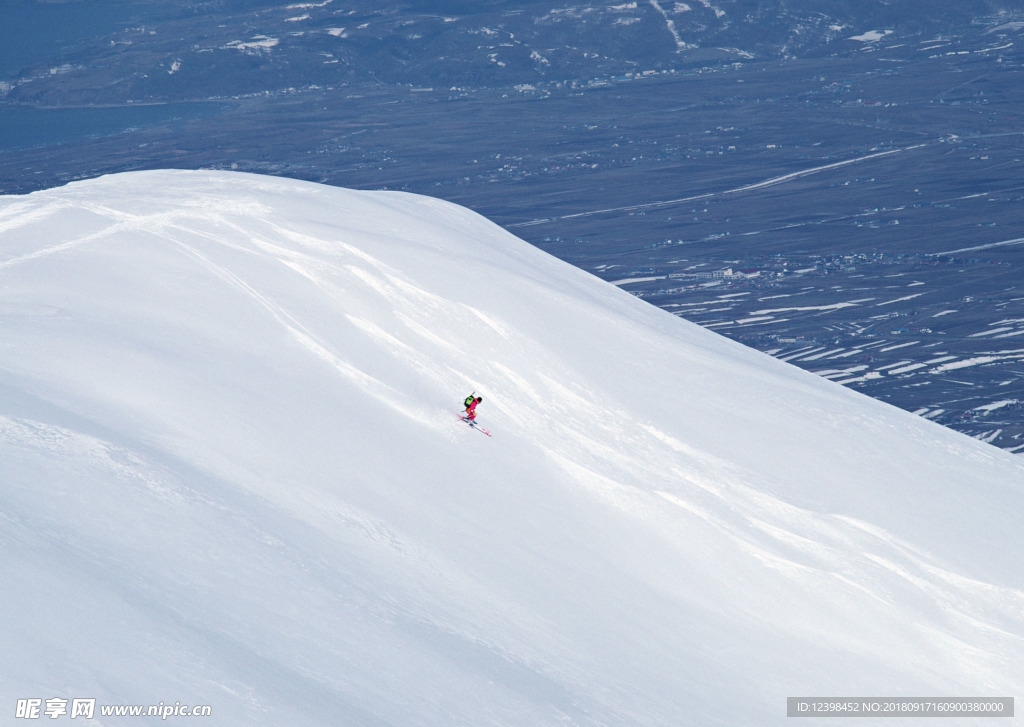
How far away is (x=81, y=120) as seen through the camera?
89.4 metres

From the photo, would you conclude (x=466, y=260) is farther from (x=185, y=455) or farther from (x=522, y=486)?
(x=185, y=455)

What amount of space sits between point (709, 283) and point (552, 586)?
3978cm

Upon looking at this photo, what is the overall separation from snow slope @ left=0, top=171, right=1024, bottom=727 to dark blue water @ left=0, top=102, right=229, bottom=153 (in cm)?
7230

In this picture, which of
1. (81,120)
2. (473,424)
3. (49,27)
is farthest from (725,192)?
(49,27)

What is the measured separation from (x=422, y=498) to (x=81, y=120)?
88125mm

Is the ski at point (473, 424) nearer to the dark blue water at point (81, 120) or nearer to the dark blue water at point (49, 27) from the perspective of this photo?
the dark blue water at point (81, 120)

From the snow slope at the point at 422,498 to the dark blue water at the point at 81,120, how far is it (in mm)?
72299

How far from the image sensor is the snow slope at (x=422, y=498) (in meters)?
8.63

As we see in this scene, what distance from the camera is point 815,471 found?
15812 millimetres

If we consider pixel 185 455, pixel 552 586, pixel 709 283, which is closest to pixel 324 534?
pixel 185 455

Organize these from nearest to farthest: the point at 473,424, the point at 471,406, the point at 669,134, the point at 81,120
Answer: the point at 471,406
the point at 473,424
the point at 669,134
the point at 81,120

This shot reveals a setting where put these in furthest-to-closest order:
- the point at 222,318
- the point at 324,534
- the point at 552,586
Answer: the point at 222,318 → the point at 552,586 → the point at 324,534

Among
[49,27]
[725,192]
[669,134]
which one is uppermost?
[49,27]

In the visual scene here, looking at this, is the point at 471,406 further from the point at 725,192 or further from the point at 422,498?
the point at 725,192
